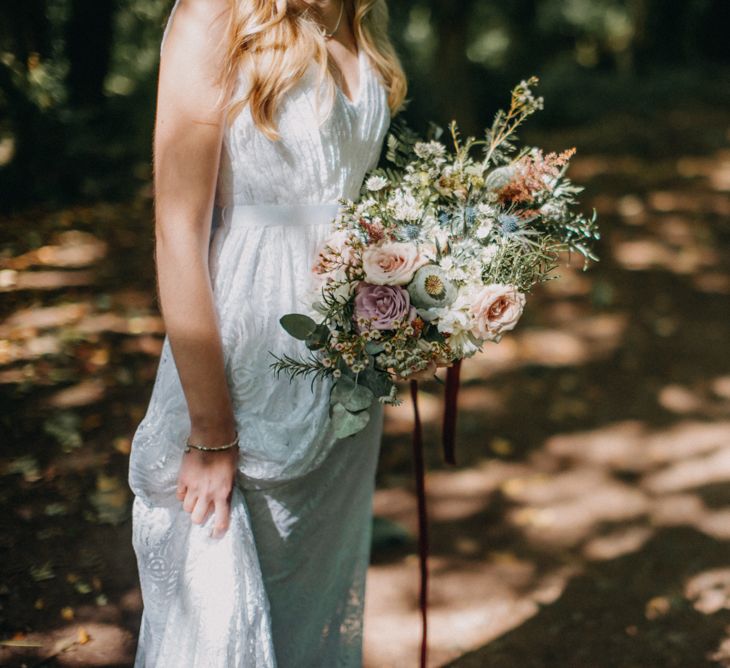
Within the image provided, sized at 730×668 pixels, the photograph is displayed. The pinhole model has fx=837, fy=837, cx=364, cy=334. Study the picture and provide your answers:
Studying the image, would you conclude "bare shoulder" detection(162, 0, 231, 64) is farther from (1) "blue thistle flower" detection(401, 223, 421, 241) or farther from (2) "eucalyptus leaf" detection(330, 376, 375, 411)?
(2) "eucalyptus leaf" detection(330, 376, 375, 411)

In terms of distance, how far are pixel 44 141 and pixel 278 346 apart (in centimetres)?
426

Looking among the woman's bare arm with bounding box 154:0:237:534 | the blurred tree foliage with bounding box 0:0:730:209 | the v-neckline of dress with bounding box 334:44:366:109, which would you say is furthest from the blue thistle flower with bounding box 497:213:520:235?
the blurred tree foliage with bounding box 0:0:730:209

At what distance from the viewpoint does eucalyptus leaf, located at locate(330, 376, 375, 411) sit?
1769 mm

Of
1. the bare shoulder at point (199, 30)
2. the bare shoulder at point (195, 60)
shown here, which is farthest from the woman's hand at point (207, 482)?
the bare shoulder at point (199, 30)

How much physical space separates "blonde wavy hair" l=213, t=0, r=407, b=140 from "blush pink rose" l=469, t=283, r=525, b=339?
0.55 metres

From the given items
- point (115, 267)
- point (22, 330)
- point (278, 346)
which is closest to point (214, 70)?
point (278, 346)

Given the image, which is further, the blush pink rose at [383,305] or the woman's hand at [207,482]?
the woman's hand at [207,482]

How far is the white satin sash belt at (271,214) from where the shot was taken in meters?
1.91

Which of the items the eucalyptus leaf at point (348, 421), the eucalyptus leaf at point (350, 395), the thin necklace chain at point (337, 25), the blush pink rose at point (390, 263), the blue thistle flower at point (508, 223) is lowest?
the eucalyptus leaf at point (348, 421)

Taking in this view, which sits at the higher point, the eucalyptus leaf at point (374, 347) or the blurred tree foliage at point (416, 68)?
the blurred tree foliage at point (416, 68)

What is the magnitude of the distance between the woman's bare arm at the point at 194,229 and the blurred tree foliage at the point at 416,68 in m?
2.78

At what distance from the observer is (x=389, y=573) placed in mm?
3719

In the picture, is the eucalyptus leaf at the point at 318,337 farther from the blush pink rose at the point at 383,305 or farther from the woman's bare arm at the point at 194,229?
the woman's bare arm at the point at 194,229

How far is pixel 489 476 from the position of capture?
445cm
